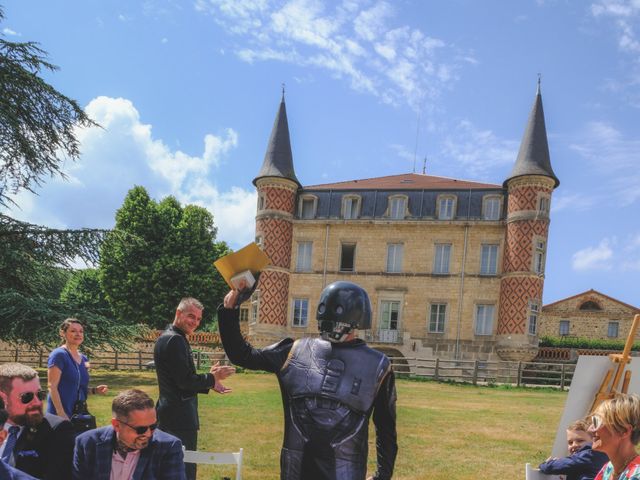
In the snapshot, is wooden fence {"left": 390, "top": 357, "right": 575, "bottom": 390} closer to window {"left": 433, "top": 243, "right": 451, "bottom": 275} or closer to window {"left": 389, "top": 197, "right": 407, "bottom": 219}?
window {"left": 433, "top": 243, "right": 451, "bottom": 275}

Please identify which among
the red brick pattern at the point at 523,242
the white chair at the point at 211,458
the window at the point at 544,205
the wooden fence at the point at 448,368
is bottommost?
the wooden fence at the point at 448,368

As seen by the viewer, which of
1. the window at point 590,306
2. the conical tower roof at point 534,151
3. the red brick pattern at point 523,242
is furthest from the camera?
the window at point 590,306

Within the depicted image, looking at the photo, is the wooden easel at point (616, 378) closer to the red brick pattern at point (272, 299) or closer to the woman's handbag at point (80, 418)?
the woman's handbag at point (80, 418)

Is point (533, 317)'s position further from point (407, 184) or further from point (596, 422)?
point (596, 422)

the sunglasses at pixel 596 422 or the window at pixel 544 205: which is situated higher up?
the window at pixel 544 205

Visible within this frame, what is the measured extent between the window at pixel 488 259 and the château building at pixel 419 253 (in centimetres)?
5

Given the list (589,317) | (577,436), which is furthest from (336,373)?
(589,317)

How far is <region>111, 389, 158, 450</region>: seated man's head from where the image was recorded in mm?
2932

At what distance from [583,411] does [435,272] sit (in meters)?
25.2

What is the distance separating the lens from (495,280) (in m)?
28.6

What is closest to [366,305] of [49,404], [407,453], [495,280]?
[49,404]

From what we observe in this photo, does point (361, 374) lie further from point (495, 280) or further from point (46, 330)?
point (495, 280)

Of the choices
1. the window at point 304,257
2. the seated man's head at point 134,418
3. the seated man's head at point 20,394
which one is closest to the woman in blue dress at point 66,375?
the seated man's head at point 20,394

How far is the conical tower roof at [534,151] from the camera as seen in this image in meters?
27.8
